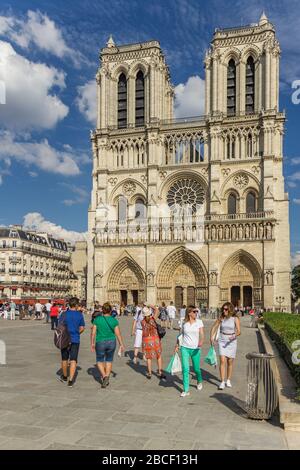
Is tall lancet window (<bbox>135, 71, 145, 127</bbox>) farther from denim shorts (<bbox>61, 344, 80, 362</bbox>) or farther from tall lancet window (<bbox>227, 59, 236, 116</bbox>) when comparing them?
denim shorts (<bbox>61, 344, 80, 362</bbox>)

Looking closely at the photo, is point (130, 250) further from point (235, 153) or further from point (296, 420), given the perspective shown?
point (296, 420)

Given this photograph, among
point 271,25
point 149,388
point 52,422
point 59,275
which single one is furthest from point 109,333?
point 59,275

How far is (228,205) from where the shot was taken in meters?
44.4

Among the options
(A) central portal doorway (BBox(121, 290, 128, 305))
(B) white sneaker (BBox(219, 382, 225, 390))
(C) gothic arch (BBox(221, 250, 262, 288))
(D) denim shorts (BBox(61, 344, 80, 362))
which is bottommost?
(A) central portal doorway (BBox(121, 290, 128, 305))

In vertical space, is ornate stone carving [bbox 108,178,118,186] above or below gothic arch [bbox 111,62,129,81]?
below

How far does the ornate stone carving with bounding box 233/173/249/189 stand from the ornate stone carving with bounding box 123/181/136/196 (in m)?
10.1

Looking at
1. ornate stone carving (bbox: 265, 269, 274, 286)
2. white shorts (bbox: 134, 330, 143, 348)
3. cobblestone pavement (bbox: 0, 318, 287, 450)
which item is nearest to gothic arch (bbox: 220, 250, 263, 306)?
ornate stone carving (bbox: 265, 269, 274, 286)

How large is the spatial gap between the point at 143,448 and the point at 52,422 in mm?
1537

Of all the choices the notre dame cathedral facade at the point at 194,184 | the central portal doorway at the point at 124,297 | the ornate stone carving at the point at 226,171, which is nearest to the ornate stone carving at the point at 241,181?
the notre dame cathedral facade at the point at 194,184

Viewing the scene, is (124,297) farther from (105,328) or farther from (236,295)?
(105,328)

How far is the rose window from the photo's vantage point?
45.0 meters

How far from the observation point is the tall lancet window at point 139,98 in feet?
158

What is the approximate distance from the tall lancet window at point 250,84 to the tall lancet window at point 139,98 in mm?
10632

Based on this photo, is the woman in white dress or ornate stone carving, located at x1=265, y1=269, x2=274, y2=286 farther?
ornate stone carving, located at x1=265, y1=269, x2=274, y2=286
